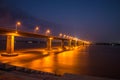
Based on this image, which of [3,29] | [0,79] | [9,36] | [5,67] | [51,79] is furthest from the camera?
[9,36]

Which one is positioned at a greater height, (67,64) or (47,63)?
(47,63)

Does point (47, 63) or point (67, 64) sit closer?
point (47, 63)

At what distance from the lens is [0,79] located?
11875 millimetres

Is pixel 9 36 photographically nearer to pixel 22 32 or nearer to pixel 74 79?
pixel 22 32

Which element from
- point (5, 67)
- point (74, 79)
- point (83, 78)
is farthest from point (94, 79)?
point (5, 67)

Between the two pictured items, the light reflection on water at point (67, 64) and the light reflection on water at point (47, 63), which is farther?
the light reflection on water at point (67, 64)

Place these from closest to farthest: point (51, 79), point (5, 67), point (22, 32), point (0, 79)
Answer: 1. point (0, 79)
2. point (51, 79)
3. point (5, 67)
4. point (22, 32)

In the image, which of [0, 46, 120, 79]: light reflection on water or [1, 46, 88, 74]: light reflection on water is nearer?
[1, 46, 88, 74]: light reflection on water

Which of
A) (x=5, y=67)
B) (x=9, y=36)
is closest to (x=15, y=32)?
(x=9, y=36)

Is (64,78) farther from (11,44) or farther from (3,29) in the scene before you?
(11,44)

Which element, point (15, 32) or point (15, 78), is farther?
point (15, 32)

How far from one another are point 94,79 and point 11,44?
43213 millimetres

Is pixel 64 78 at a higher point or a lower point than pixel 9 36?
lower

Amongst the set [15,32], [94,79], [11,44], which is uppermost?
[15,32]
